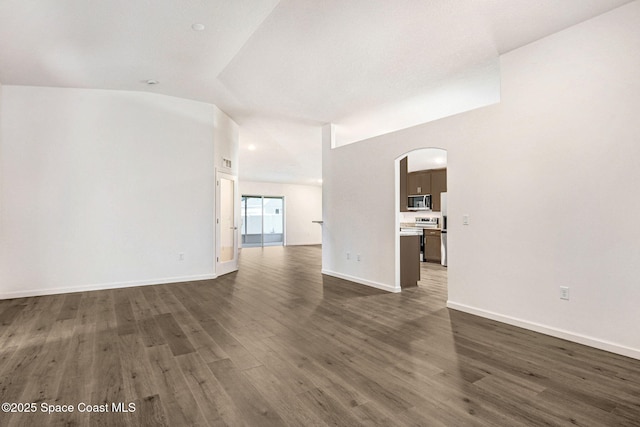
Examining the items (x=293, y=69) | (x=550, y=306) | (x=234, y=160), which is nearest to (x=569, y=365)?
(x=550, y=306)

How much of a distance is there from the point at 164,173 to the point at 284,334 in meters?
3.86

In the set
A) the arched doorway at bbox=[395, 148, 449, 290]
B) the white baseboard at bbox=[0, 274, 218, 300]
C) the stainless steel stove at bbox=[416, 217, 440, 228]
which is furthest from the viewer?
the stainless steel stove at bbox=[416, 217, 440, 228]

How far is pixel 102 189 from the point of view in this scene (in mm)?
5141

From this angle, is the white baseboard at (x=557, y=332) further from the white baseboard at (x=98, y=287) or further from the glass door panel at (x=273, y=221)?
the glass door panel at (x=273, y=221)

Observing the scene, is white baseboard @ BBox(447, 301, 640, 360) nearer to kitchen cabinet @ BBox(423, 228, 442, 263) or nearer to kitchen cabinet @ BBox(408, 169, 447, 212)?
kitchen cabinet @ BBox(423, 228, 442, 263)

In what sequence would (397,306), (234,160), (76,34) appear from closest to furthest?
1. (76,34)
2. (397,306)
3. (234,160)

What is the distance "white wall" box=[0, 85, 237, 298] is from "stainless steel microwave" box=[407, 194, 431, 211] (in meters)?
5.39

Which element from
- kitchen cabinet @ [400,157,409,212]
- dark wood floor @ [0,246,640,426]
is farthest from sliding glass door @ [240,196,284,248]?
dark wood floor @ [0,246,640,426]

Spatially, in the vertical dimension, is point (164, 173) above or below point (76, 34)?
below

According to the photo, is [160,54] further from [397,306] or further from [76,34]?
[397,306]

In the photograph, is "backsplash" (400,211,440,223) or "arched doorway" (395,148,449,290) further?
"backsplash" (400,211,440,223)

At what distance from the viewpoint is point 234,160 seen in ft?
22.3

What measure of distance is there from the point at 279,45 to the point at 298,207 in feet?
32.2

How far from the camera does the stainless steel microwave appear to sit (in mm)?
8457
